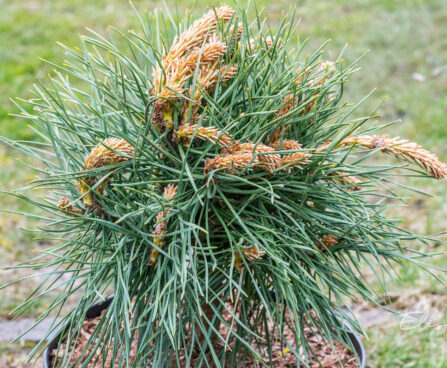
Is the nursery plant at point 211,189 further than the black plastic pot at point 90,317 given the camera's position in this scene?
No

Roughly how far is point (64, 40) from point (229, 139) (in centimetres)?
403

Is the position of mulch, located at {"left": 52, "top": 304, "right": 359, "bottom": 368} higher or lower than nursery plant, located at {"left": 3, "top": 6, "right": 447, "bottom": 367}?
lower

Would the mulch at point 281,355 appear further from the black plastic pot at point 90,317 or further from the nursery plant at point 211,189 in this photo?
the nursery plant at point 211,189

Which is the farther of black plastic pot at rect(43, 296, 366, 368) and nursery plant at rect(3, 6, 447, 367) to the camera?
black plastic pot at rect(43, 296, 366, 368)

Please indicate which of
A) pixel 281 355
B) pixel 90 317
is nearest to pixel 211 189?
pixel 281 355

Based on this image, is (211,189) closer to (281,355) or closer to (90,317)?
(281,355)

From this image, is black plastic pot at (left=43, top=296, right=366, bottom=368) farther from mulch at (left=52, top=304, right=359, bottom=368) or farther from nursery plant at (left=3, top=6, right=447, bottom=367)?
nursery plant at (left=3, top=6, right=447, bottom=367)

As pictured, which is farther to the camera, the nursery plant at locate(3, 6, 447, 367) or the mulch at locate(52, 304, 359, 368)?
the mulch at locate(52, 304, 359, 368)

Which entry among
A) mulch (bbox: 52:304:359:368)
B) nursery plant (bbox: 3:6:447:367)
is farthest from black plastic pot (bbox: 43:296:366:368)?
nursery plant (bbox: 3:6:447:367)

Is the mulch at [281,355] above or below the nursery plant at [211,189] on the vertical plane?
below

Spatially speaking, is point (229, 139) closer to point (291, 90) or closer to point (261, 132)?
point (261, 132)

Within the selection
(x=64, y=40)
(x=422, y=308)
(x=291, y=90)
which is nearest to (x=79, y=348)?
(x=291, y=90)

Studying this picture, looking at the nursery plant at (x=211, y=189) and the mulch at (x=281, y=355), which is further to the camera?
the mulch at (x=281, y=355)

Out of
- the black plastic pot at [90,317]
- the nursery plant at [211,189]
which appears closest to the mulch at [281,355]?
the black plastic pot at [90,317]
